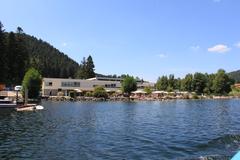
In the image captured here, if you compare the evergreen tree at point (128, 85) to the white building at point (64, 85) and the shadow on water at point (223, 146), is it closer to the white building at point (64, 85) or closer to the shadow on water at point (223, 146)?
the white building at point (64, 85)

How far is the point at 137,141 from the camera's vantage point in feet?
112

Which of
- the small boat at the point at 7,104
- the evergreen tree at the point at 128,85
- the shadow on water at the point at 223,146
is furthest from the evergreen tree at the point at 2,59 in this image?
the shadow on water at the point at 223,146

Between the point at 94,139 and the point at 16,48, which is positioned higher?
the point at 16,48

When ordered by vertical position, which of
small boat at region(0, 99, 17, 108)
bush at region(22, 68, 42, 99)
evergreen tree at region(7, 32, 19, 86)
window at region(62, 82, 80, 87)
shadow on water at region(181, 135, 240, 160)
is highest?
evergreen tree at region(7, 32, 19, 86)

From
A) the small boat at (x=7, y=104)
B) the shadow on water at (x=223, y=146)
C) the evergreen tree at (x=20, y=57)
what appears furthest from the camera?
the evergreen tree at (x=20, y=57)

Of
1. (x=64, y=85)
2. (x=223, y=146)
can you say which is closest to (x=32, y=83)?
(x=64, y=85)

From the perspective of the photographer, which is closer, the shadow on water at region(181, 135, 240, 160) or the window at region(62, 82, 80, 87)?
the shadow on water at region(181, 135, 240, 160)

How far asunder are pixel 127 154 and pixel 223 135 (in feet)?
49.5

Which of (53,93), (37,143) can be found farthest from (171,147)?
(53,93)

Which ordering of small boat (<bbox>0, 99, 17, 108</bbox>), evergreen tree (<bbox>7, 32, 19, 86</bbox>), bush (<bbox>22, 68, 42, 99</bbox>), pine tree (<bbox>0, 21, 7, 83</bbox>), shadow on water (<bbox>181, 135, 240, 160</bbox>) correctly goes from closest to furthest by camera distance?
shadow on water (<bbox>181, 135, 240, 160</bbox>) < small boat (<bbox>0, 99, 17, 108</bbox>) < bush (<bbox>22, 68, 42, 99</bbox>) < pine tree (<bbox>0, 21, 7, 83</bbox>) < evergreen tree (<bbox>7, 32, 19, 86</bbox>)

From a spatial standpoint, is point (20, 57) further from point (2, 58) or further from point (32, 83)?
point (32, 83)

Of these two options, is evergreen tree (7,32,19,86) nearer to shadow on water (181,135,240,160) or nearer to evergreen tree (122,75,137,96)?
evergreen tree (122,75,137,96)

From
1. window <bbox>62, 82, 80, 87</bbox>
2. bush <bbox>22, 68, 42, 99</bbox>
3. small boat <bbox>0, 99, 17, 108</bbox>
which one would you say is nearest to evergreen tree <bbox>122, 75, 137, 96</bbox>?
window <bbox>62, 82, 80, 87</bbox>

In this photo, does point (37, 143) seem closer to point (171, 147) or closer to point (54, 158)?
point (54, 158)
